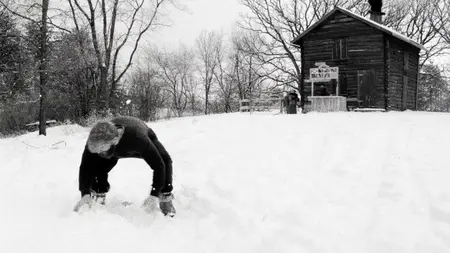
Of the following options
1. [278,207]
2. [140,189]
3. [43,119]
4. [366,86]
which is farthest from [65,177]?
[366,86]

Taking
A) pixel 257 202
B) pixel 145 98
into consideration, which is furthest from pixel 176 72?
pixel 257 202

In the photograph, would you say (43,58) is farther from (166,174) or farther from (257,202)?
(257,202)

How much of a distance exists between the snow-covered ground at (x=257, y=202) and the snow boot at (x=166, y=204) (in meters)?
0.14

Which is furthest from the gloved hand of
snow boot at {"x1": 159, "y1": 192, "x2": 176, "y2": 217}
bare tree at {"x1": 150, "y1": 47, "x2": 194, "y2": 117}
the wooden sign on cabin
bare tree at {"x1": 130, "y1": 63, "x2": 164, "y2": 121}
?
bare tree at {"x1": 150, "y1": 47, "x2": 194, "y2": 117}

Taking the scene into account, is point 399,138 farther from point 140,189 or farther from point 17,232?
point 17,232

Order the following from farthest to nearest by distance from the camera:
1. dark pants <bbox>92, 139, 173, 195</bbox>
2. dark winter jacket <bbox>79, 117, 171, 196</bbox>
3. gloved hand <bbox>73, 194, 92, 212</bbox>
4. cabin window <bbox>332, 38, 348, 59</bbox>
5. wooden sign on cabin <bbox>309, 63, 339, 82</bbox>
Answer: cabin window <bbox>332, 38, 348, 59</bbox> < wooden sign on cabin <bbox>309, 63, 339, 82</bbox> < dark pants <bbox>92, 139, 173, 195</bbox> < gloved hand <bbox>73, 194, 92, 212</bbox> < dark winter jacket <bbox>79, 117, 171, 196</bbox>

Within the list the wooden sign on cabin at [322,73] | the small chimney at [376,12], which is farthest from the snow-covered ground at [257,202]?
the small chimney at [376,12]

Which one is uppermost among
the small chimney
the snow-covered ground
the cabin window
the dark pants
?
the small chimney

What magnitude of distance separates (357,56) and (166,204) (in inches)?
728

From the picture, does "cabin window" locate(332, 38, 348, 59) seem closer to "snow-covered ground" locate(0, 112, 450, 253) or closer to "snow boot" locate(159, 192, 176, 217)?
"snow-covered ground" locate(0, 112, 450, 253)

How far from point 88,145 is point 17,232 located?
1056 millimetres

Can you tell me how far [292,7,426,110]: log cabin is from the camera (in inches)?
787

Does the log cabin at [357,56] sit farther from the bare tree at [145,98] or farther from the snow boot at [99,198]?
the snow boot at [99,198]

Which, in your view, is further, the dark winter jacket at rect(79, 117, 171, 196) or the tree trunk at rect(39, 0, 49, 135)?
the tree trunk at rect(39, 0, 49, 135)
